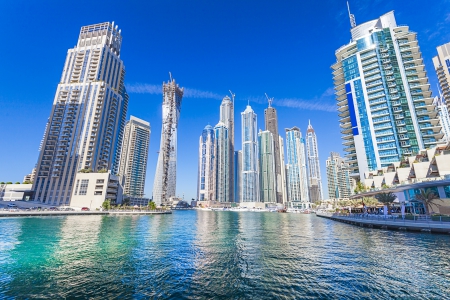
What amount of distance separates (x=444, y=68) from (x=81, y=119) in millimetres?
251730

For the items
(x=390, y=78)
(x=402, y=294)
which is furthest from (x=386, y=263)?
(x=390, y=78)

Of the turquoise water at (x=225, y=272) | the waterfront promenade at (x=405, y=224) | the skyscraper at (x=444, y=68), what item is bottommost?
the turquoise water at (x=225, y=272)

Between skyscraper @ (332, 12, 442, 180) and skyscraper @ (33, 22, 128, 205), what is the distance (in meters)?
138

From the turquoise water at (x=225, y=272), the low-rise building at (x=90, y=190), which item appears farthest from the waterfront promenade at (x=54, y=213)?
the turquoise water at (x=225, y=272)

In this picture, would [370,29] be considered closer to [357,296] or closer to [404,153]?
[404,153]

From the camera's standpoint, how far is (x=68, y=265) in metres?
20.2

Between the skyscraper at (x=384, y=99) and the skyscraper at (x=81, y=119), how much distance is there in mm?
138467

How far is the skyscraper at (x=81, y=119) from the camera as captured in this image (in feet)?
394

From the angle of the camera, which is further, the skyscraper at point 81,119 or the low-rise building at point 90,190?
the skyscraper at point 81,119

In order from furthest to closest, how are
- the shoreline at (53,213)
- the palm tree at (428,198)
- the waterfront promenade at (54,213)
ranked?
the waterfront promenade at (54,213) → the shoreline at (53,213) → the palm tree at (428,198)

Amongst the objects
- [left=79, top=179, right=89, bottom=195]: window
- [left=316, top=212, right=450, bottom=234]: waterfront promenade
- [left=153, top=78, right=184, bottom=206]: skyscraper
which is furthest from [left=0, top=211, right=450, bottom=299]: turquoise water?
[left=153, top=78, right=184, bottom=206]: skyscraper

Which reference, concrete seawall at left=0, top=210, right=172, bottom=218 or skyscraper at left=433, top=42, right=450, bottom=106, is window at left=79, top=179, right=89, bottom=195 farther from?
skyscraper at left=433, top=42, right=450, bottom=106

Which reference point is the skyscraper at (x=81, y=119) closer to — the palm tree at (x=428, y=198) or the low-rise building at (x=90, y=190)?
the low-rise building at (x=90, y=190)

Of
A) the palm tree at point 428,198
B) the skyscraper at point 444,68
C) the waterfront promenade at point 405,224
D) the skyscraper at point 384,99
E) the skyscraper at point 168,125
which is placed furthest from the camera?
the skyscraper at point 168,125
